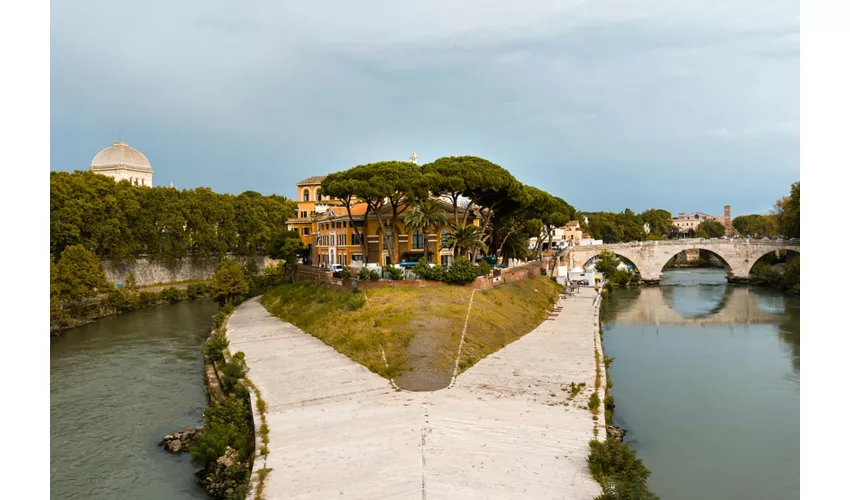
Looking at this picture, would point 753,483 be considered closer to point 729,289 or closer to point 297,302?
point 297,302

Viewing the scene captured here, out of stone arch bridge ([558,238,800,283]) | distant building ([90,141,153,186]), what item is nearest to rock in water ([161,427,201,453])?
stone arch bridge ([558,238,800,283])

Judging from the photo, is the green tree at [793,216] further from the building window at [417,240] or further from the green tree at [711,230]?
the green tree at [711,230]

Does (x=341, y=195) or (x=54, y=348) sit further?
(x=341, y=195)

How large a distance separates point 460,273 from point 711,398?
14.4 meters

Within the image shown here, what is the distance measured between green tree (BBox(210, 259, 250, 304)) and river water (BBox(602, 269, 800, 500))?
2775 centimetres

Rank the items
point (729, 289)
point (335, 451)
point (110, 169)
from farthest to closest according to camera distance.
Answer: point (110, 169)
point (729, 289)
point (335, 451)

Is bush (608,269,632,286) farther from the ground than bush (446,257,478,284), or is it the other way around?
bush (446,257,478,284)

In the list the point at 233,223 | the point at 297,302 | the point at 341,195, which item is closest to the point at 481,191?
the point at 341,195

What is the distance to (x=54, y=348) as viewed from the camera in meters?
32.6

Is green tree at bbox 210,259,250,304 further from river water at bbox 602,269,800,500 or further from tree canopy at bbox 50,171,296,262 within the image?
river water at bbox 602,269,800,500

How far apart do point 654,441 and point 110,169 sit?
88.3 meters

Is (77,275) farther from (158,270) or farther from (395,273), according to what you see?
(395,273)

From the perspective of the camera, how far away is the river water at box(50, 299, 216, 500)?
15578mm

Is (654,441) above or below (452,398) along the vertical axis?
below
